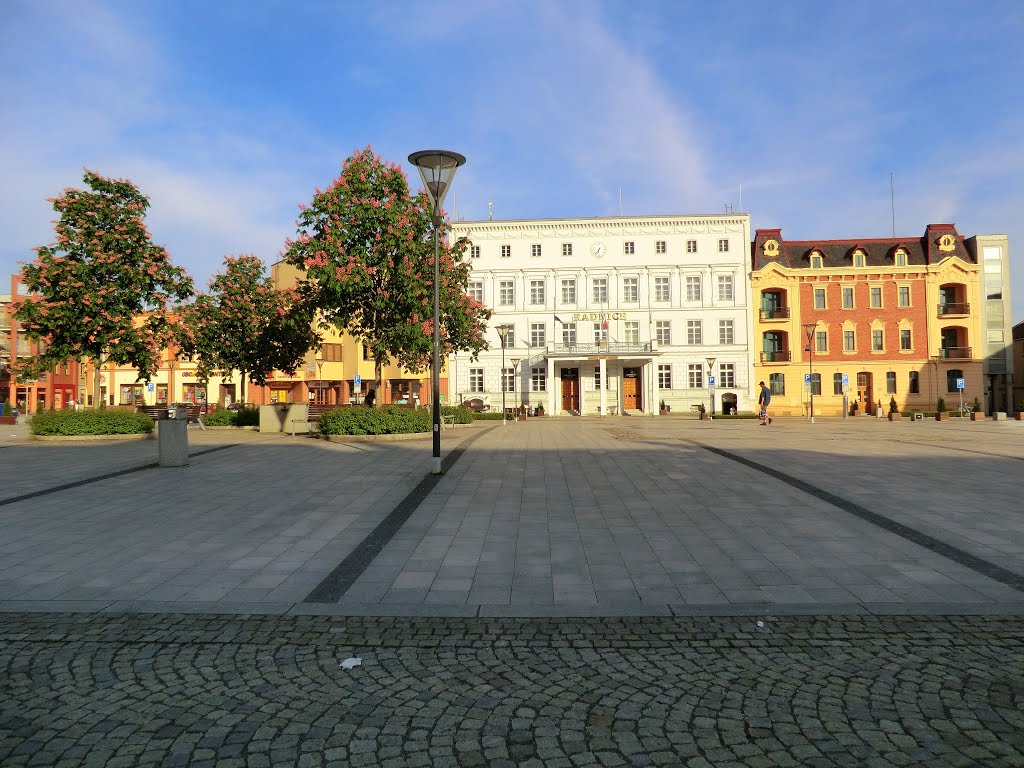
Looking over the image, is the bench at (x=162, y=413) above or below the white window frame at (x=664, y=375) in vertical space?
below

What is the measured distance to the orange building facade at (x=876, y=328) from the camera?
48.5 metres

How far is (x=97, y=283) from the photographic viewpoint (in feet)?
64.5

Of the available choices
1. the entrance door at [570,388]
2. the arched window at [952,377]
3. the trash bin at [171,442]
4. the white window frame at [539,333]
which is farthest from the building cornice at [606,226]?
the trash bin at [171,442]

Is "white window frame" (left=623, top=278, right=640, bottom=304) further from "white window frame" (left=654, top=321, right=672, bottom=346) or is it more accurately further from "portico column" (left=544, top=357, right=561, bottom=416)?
"portico column" (left=544, top=357, right=561, bottom=416)

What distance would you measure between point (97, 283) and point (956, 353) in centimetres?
5474

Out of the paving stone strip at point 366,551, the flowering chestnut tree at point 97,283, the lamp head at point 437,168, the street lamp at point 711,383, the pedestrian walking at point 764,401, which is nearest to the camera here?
the paving stone strip at point 366,551

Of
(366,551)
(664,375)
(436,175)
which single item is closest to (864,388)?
(664,375)

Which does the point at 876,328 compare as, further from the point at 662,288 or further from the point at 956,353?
the point at 662,288

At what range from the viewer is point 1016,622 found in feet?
14.9

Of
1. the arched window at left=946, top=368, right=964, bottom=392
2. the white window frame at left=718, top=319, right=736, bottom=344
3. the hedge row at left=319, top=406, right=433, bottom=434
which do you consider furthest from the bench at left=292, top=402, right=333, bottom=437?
the arched window at left=946, top=368, right=964, bottom=392

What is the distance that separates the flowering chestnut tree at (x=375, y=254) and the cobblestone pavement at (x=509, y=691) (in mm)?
15923

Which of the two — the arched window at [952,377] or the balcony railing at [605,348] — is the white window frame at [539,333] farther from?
the arched window at [952,377]

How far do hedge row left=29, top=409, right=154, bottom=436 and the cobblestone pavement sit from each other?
696 inches

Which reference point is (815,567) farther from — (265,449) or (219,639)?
(265,449)
